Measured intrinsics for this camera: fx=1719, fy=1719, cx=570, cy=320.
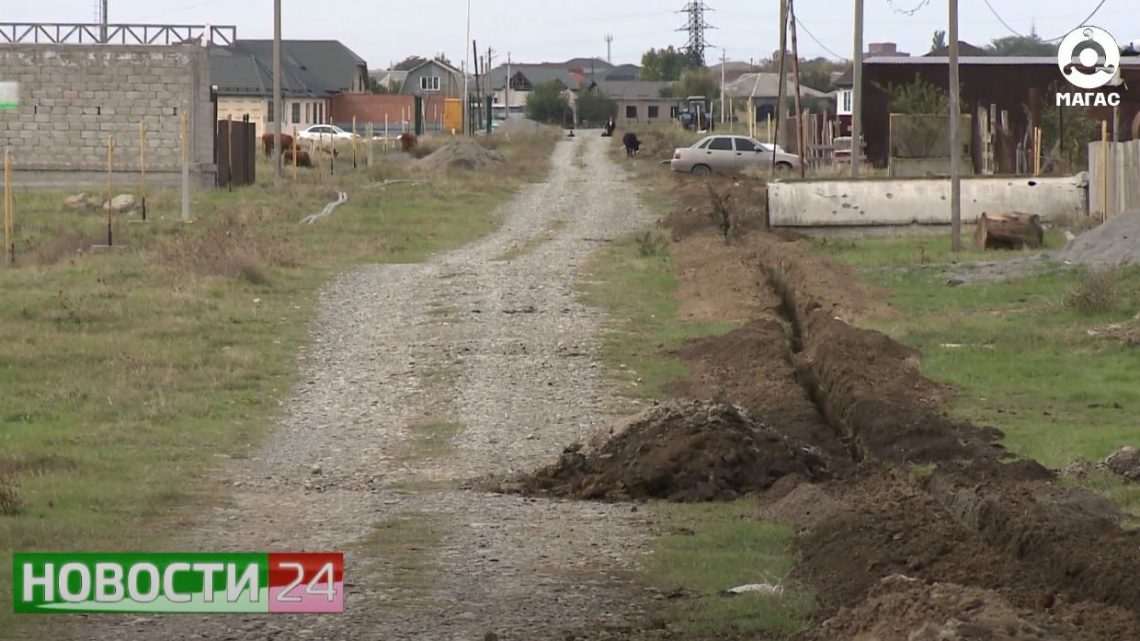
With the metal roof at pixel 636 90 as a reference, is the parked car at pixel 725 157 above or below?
below

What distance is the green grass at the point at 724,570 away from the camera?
7.15 metres

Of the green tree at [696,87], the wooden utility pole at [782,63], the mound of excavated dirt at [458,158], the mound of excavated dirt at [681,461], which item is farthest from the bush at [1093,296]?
the green tree at [696,87]

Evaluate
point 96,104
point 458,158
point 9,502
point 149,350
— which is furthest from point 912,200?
point 458,158

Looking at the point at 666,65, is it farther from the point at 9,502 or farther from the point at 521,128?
the point at 9,502

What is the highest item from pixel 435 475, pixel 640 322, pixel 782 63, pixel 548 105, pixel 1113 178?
pixel 548 105

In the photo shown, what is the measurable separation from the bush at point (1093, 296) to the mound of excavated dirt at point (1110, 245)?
2477 mm

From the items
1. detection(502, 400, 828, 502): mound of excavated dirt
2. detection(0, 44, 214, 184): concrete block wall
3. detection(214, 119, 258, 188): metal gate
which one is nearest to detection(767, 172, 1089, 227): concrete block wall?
detection(502, 400, 828, 502): mound of excavated dirt

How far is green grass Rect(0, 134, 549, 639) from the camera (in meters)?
10.1

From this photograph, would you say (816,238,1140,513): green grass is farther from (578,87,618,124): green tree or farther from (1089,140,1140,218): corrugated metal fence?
(578,87,618,124): green tree

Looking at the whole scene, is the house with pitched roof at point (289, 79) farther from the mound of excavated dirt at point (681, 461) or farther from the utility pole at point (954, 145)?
the mound of excavated dirt at point (681, 461)

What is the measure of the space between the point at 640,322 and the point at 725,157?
32.8 meters

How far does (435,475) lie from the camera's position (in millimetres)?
11375

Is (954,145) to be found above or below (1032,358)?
above

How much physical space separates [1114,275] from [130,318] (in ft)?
36.6
